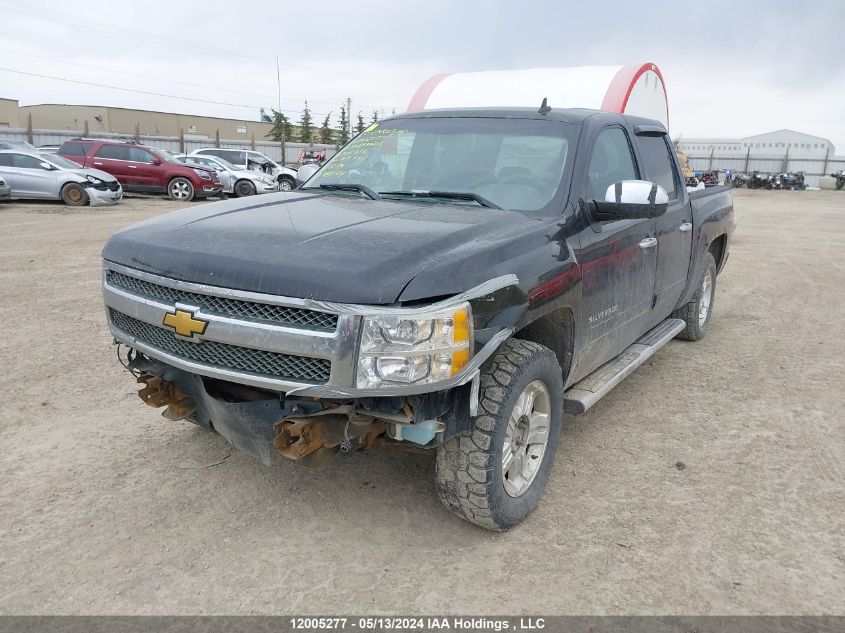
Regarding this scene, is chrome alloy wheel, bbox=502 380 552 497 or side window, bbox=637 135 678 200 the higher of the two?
side window, bbox=637 135 678 200

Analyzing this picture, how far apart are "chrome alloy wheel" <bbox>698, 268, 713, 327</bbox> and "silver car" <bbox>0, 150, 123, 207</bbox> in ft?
49.2

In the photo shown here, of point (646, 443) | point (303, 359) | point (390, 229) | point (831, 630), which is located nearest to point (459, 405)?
point (303, 359)

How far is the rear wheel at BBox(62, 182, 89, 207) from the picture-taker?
16.2m

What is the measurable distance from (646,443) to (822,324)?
165 inches

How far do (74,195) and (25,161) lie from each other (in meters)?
1.28

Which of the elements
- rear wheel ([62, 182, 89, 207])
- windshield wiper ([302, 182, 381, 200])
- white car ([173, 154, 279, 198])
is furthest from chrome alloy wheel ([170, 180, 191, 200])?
windshield wiper ([302, 182, 381, 200])

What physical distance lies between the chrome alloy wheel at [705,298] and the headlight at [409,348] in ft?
14.4

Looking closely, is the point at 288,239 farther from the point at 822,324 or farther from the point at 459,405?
the point at 822,324

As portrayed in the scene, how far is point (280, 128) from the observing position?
63781 millimetres

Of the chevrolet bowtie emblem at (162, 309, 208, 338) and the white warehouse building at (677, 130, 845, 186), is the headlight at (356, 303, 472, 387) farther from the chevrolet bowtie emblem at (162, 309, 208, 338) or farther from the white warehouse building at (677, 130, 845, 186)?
the white warehouse building at (677, 130, 845, 186)

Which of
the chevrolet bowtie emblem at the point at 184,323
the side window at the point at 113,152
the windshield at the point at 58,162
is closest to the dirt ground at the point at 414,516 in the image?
the chevrolet bowtie emblem at the point at 184,323

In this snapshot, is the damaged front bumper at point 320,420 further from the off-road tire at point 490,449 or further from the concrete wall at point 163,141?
the concrete wall at point 163,141

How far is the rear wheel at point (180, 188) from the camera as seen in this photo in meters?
19.0

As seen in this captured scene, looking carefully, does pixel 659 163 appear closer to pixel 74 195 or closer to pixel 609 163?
pixel 609 163
